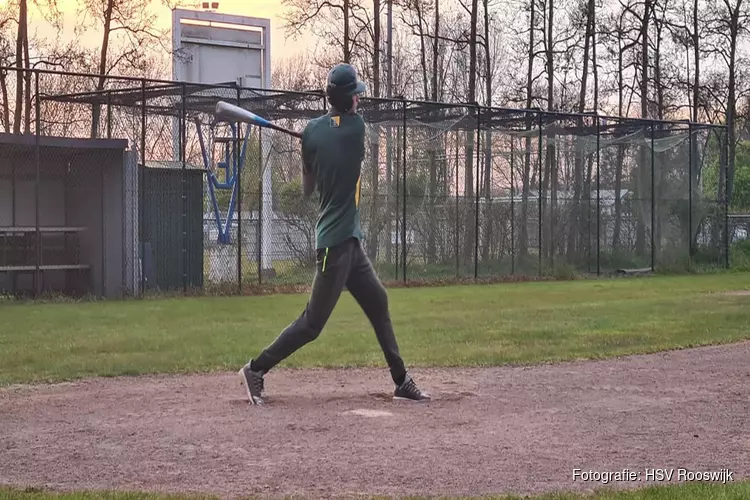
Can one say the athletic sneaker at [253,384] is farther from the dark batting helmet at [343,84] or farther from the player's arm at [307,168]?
the dark batting helmet at [343,84]

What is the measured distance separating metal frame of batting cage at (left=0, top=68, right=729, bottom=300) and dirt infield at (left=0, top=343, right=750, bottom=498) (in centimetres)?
996

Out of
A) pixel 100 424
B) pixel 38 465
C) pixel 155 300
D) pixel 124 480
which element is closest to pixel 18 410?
pixel 100 424

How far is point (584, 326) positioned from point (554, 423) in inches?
262

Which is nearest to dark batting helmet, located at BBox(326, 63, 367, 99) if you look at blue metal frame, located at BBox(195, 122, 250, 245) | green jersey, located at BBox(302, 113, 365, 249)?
green jersey, located at BBox(302, 113, 365, 249)

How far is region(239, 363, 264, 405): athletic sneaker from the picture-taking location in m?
7.19

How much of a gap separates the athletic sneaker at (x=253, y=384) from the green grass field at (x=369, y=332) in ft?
6.85

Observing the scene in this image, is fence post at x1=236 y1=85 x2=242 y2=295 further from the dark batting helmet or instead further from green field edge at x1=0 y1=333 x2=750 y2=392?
the dark batting helmet

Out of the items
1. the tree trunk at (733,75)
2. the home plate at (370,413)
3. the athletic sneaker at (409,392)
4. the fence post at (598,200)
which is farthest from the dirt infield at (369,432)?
the tree trunk at (733,75)

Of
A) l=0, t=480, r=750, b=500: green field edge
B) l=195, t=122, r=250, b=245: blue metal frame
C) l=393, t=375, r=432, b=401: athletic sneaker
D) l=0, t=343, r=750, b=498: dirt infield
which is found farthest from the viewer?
l=195, t=122, r=250, b=245: blue metal frame

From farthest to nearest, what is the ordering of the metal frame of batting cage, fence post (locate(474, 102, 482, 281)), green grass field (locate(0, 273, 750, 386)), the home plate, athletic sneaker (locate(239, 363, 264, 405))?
A: fence post (locate(474, 102, 482, 281)) < the metal frame of batting cage < green grass field (locate(0, 273, 750, 386)) < athletic sneaker (locate(239, 363, 264, 405)) < the home plate

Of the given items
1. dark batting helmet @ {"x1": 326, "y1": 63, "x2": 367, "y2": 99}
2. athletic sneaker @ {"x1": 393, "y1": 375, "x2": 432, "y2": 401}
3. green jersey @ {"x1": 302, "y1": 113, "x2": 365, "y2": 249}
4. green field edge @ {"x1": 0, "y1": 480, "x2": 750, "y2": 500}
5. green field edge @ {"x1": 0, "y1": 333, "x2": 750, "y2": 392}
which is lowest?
green field edge @ {"x1": 0, "y1": 480, "x2": 750, "y2": 500}

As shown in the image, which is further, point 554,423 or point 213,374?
point 213,374

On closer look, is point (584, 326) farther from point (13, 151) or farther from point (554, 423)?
point (13, 151)

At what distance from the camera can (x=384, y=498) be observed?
4.68m
